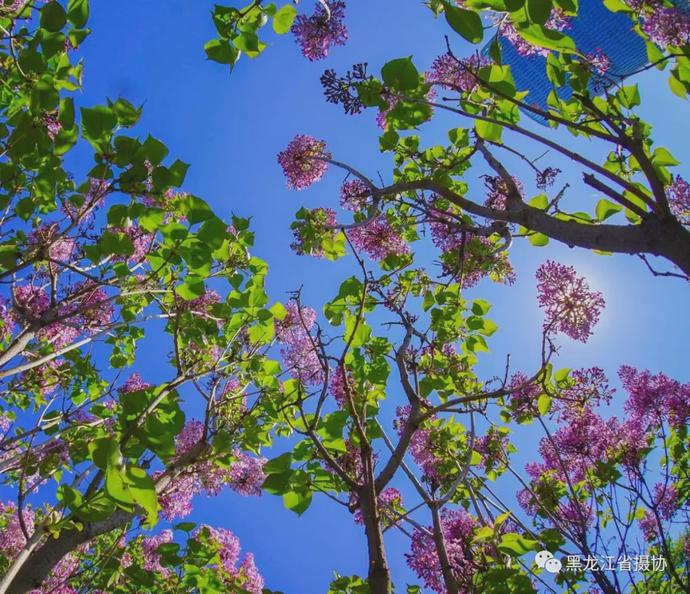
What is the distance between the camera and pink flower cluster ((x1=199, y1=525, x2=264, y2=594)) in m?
3.99

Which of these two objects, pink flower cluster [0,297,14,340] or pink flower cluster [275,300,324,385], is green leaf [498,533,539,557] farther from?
pink flower cluster [0,297,14,340]

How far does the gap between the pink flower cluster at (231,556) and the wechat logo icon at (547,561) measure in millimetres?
2362

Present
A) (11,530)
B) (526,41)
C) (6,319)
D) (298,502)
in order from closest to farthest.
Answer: (298,502) < (526,41) < (6,319) < (11,530)

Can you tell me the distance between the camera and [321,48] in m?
3.46

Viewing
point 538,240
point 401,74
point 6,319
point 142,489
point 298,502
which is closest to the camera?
point 142,489

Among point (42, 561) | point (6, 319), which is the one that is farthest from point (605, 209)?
point (6, 319)

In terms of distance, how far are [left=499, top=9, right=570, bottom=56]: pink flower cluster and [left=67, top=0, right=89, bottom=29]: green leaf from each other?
2.10 m

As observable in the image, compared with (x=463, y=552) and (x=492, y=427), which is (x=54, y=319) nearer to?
(x=463, y=552)

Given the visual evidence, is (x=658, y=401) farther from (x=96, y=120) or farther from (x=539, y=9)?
(x=96, y=120)

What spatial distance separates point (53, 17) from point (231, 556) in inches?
162

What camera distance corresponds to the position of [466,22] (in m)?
1.50

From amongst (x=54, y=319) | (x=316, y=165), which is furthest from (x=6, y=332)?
(x=316, y=165)

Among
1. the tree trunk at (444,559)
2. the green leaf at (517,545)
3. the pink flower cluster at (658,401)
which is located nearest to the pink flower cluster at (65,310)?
the tree trunk at (444,559)

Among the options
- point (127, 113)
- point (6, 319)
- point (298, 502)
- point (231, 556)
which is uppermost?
point (6, 319)
